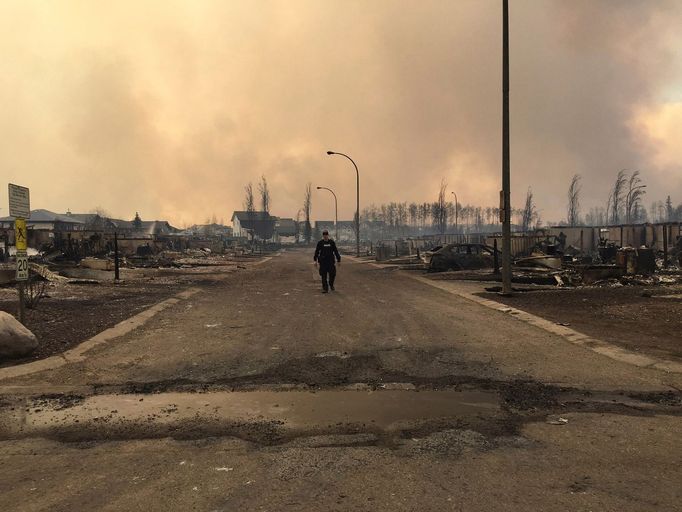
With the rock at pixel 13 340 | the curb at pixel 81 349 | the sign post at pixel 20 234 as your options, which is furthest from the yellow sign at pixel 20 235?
the curb at pixel 81 349

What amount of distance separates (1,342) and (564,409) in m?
6.84

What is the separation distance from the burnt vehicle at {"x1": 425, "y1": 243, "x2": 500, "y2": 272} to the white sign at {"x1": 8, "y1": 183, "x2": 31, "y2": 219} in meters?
18.4

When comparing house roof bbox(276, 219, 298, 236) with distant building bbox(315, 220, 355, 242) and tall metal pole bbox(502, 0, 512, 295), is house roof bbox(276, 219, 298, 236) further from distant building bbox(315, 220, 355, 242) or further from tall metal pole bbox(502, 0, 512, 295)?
tall metal pole bbox(502, 0, 512, 295)

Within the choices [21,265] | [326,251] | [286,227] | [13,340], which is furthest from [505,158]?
[286,227]

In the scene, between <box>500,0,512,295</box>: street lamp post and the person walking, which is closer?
<box>500,0,512,295</box>: street lamp post

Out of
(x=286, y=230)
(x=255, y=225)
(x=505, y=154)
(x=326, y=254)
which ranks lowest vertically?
(x=326, y=254)

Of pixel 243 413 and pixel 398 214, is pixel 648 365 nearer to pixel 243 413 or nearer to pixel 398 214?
pixel 243 413

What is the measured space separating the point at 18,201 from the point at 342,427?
293 inches

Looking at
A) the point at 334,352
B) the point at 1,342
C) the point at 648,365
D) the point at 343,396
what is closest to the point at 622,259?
the point at 648,365

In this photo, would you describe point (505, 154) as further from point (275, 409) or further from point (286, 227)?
point (286, 227)

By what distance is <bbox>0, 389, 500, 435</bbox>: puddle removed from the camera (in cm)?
431

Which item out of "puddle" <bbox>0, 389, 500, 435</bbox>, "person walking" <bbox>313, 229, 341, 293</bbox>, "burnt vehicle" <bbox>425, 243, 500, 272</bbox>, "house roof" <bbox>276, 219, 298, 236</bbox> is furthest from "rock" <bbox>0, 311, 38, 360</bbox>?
"house roof" <bbox>276, 219, 298, 236</bbox>

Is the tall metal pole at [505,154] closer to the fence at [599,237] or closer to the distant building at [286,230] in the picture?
the fence at [599,237]

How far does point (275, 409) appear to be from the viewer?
464 centimetres
